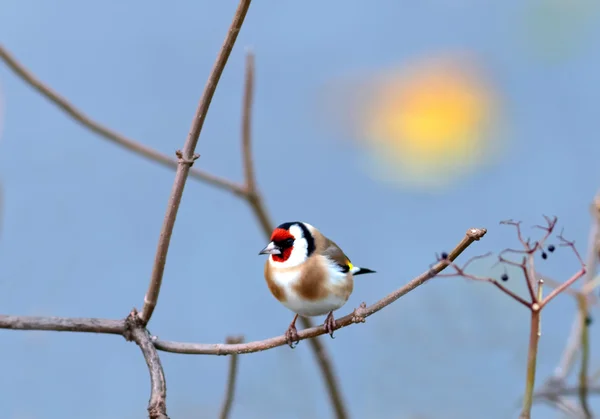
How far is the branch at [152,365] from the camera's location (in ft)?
2.21

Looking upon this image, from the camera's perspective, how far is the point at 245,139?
121cm

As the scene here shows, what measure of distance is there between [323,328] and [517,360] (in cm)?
94

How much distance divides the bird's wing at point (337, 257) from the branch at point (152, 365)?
18.3 inches

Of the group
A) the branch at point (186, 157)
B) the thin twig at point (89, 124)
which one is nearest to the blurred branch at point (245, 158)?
the thin twig at point (89, 124)

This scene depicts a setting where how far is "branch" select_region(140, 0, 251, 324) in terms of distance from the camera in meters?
0.73

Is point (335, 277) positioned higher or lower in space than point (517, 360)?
lower

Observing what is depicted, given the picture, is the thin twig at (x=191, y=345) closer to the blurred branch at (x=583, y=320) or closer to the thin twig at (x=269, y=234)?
the blurred branch at (x=583, y=320)

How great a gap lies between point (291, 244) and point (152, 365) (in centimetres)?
51

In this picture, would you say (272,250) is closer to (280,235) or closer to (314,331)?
(280,235)

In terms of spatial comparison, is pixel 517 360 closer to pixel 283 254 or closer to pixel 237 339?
pixel 283 254

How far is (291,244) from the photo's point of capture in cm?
123

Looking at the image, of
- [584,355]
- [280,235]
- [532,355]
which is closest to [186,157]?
[532,355]

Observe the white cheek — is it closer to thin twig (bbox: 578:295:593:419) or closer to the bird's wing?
the bird's wing

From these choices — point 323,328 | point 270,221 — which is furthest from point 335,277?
point 323,328
